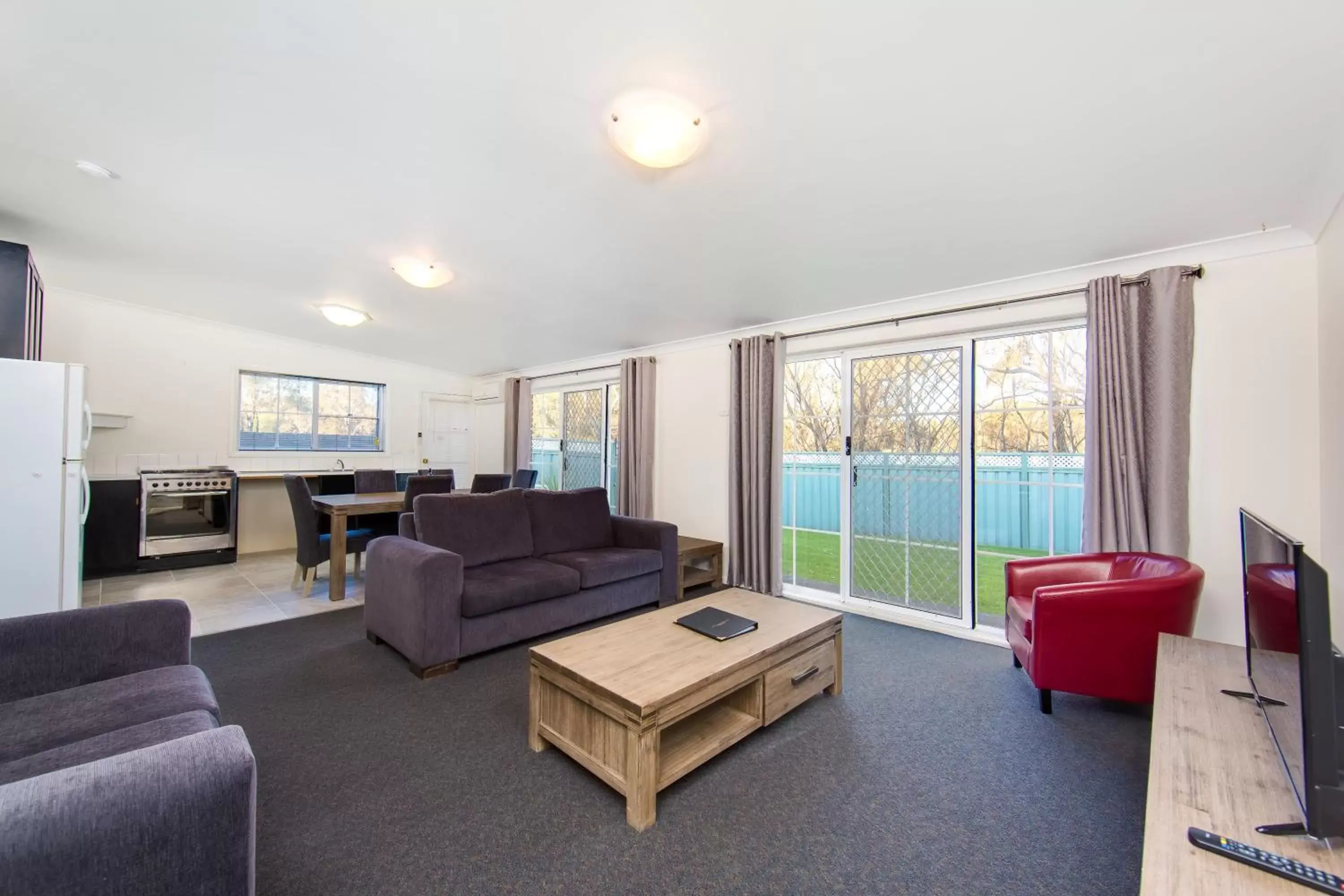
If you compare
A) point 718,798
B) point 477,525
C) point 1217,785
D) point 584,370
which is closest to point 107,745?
point 718,798

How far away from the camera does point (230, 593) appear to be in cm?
405

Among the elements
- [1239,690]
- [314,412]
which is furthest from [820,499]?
[314,412]

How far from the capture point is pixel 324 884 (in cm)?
137

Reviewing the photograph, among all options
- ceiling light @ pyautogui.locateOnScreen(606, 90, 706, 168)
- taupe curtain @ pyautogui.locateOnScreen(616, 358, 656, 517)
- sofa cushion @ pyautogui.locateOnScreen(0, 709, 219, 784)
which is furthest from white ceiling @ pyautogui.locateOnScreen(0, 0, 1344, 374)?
sofa cushion @ pyautogui.locateOnScreen(0, 709, 219, 784)

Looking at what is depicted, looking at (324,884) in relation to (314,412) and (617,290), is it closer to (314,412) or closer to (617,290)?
(617,290)

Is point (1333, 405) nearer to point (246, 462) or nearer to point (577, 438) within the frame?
point (577, 438)

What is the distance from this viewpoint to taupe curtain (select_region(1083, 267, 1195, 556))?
257 centimetres

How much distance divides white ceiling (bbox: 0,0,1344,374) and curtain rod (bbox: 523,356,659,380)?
1887mm

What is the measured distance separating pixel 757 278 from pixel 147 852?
3404 millimetres

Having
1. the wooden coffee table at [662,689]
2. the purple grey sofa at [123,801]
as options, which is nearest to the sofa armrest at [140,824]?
the purple grey sofa at [123,801]

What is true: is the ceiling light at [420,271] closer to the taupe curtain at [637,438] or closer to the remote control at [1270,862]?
the taupe curtain at [637,438]

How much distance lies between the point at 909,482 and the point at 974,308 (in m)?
1.21

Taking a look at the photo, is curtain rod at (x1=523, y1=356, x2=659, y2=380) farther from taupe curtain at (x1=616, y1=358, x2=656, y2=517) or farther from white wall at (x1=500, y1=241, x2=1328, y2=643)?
white wall at (x1=500, y1=241, x2=1328, y2=643)

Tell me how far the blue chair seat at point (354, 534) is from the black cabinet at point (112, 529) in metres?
1.84
